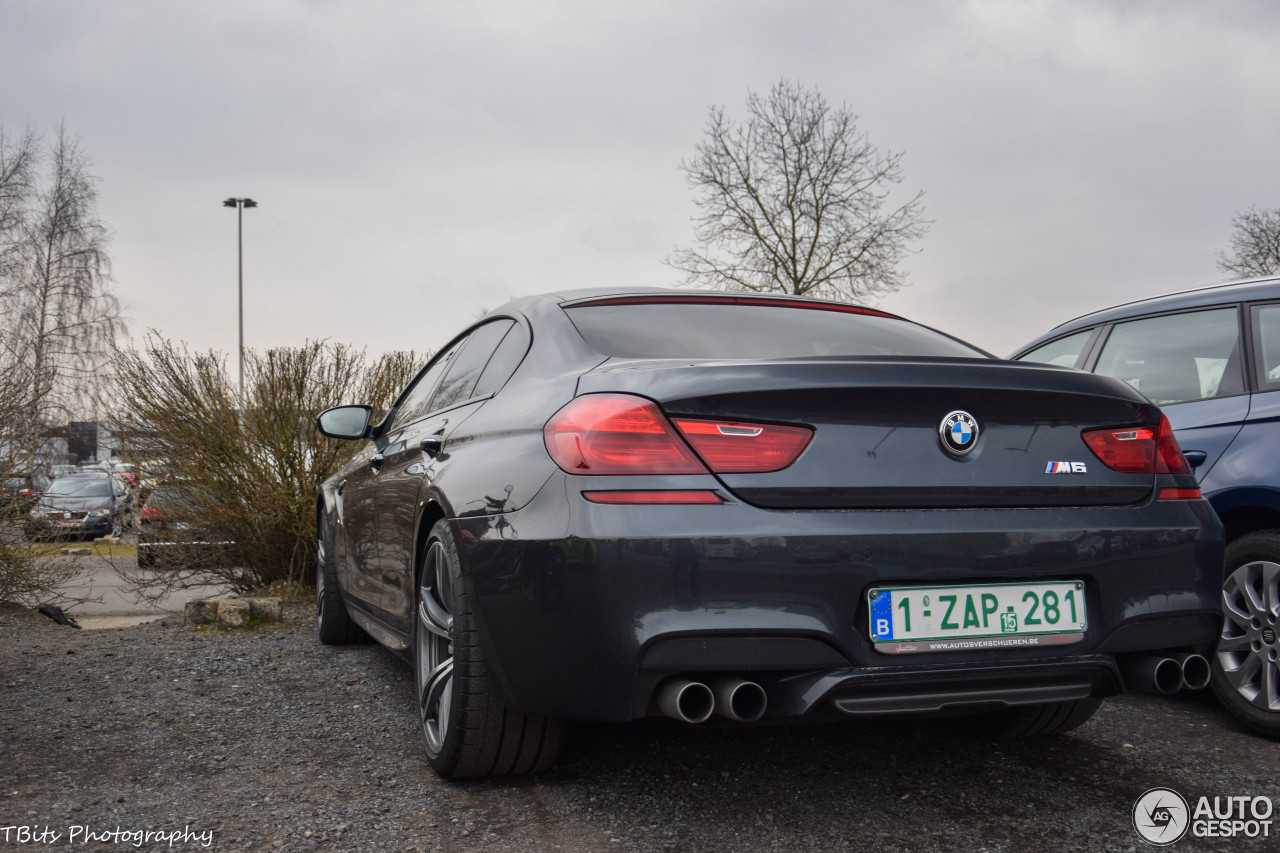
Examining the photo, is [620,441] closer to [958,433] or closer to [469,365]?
[958,433]

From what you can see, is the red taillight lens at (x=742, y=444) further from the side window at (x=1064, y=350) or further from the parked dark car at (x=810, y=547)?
the side window at (x=1064, y=350)

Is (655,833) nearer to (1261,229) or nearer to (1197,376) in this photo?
(1197,376)

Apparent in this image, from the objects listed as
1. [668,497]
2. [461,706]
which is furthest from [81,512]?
[668,497]

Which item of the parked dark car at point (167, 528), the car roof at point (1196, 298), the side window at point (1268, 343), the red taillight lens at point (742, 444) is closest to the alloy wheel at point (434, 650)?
the red taillight lens at point (742, 444)

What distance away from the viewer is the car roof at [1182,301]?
391cm

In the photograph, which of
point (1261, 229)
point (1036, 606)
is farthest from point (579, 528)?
point (1261, 229)

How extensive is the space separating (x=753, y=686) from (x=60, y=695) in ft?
11.0

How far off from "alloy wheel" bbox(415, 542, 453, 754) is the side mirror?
1613 mm

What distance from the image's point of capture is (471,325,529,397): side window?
10.4 feet

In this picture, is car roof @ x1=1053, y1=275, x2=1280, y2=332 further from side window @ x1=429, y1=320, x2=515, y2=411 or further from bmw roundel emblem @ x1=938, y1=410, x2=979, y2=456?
side window @ x1=429, y1=320, x2=515, y2=411

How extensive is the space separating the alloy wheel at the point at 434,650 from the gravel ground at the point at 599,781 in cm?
17

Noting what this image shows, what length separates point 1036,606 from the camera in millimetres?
2383

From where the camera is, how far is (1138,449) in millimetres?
2621

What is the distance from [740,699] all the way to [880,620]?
1.15 feet
